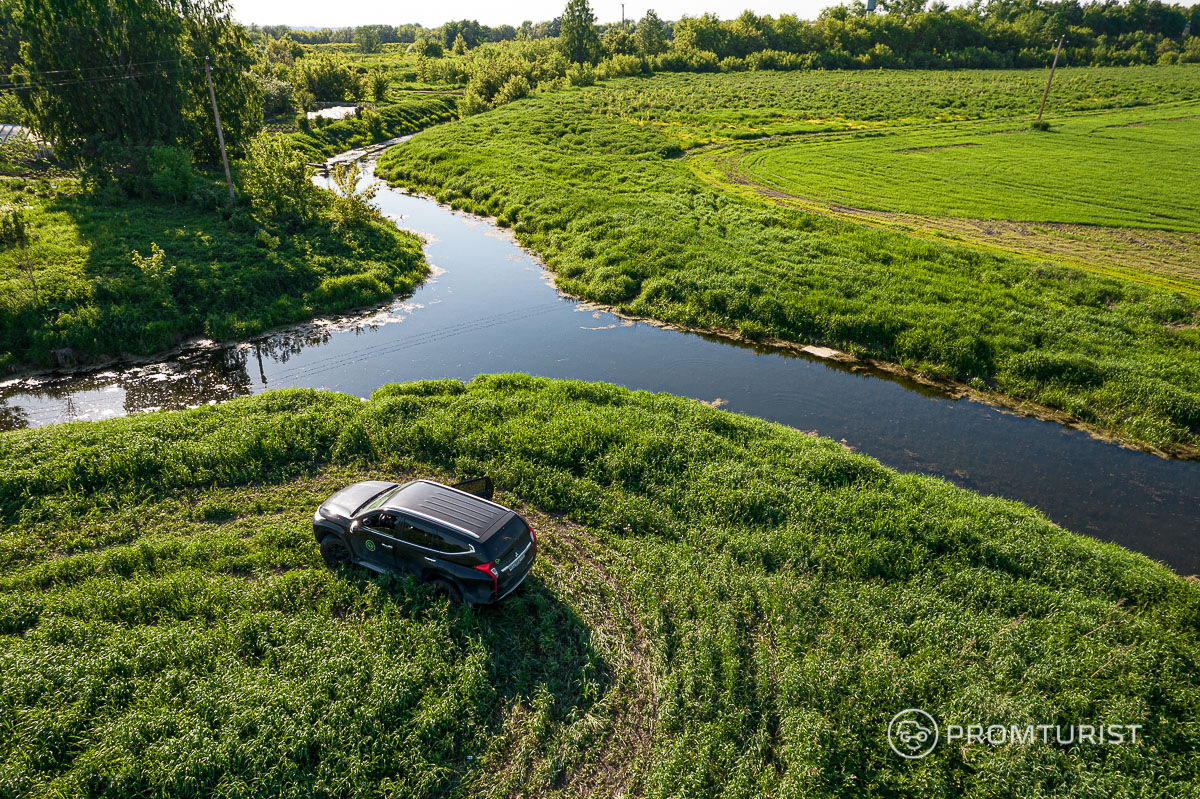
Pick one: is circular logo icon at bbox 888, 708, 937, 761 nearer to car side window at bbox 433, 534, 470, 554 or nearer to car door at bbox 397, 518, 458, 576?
car side window at bbox 433, 534, 470, 554

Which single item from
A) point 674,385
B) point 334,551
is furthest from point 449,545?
point 674,385

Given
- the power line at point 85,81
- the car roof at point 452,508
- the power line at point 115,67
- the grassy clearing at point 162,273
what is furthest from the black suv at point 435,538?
the power line at point 115,67

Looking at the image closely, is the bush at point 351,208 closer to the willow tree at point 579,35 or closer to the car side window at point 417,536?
the car side window at point 417,536

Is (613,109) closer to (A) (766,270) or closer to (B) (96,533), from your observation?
(A) (766,270)

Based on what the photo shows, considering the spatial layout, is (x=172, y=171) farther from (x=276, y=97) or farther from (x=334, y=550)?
(x=276, y=97)

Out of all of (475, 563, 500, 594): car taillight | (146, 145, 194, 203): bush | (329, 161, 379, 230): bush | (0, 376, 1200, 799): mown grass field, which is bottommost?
(0, 376, 1200, 799): mown grass field

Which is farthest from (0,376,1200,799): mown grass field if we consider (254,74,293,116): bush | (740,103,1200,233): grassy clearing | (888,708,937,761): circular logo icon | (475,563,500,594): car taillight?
(254,74,293,116): bush

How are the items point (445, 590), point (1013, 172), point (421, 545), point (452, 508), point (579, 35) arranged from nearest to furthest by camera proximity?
point (421, 545)
point (445, 590)
point (452, 508)
point (1013, 172)
point (579, 35)

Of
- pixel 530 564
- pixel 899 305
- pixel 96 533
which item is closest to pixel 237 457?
Answer: pixel 96 533
